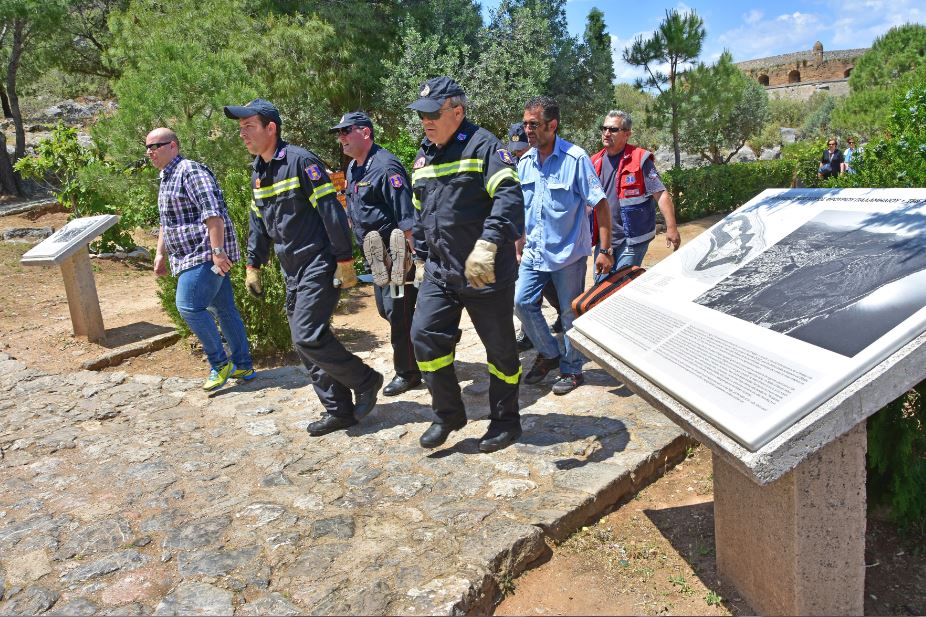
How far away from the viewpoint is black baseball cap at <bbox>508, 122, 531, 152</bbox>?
5.94 m

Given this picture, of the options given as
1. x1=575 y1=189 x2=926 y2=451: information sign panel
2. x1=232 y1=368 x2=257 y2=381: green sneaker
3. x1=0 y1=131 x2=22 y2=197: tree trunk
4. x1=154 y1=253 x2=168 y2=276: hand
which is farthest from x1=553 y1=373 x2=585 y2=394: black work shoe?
x1=0 y1=131 x2=22 y2=197: tree trunk

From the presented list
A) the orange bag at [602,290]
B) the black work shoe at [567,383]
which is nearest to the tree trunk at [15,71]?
the black work shoe at [567,383]

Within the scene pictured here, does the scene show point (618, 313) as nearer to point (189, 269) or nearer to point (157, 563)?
point (157, 563)

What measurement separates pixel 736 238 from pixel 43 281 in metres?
10.1

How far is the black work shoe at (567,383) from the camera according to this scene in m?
4.68

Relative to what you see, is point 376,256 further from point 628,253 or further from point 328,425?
point 628,253

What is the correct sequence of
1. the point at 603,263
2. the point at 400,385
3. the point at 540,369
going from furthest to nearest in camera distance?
the point at 400,385
the point at 540,369
the point at 603,263

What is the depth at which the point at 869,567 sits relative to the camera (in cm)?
285

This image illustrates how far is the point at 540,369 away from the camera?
5004 millimetres

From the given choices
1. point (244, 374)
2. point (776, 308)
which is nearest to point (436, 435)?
point (776, 308)

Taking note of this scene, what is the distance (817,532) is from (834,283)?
0.81 meters

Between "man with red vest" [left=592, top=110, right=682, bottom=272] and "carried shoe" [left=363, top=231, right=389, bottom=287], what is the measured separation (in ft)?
5.27

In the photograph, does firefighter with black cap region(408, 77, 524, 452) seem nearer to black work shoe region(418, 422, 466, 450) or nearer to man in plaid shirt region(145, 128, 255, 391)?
black work shoe region(418, 422, 466, 450)

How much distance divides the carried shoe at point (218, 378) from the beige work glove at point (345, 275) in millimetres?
1840
